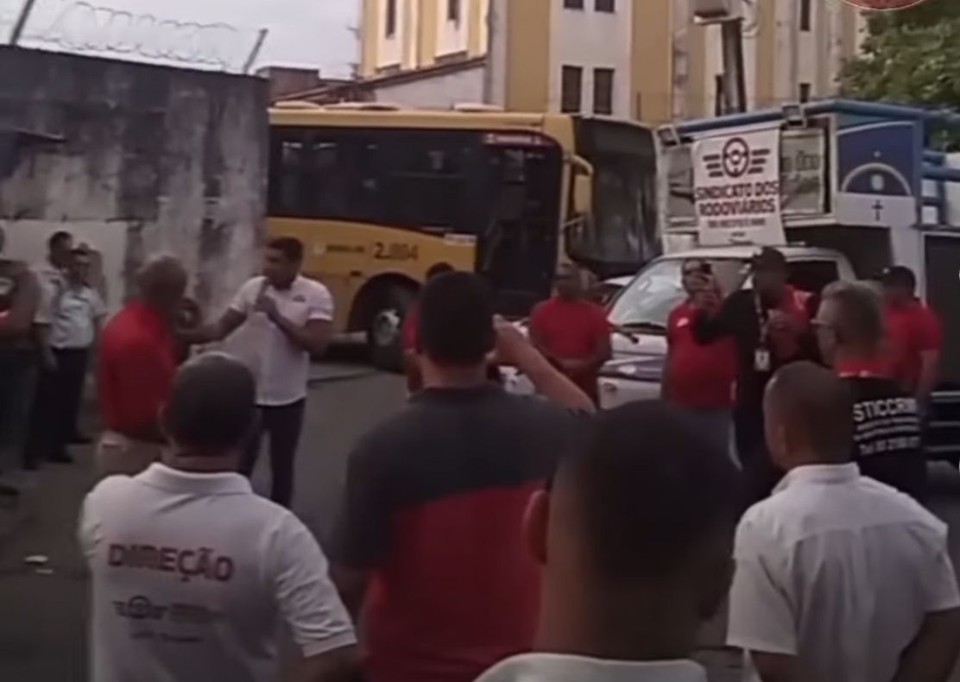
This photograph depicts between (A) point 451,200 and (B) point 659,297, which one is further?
(A) point 451,200

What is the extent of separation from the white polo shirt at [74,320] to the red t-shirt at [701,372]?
5340mm

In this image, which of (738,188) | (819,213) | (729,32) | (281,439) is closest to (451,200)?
(729,32)

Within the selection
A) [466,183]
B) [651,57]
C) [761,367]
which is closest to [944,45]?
[466,183]

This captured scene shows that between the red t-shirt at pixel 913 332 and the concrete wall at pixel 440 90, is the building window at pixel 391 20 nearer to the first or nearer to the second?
the concrete wall at pixel 440 90

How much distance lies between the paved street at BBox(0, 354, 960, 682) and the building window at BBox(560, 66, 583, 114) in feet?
95.1

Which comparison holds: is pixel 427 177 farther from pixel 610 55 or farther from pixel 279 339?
pixel 610 55

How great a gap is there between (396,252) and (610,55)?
23.9m

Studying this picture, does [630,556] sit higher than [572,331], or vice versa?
[572,331]

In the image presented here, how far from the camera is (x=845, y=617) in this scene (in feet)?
15.1

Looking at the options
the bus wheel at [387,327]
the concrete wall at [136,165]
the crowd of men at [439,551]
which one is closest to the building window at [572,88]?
the bus wheel at [387,327]

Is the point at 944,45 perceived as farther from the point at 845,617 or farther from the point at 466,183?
the point at 845,617

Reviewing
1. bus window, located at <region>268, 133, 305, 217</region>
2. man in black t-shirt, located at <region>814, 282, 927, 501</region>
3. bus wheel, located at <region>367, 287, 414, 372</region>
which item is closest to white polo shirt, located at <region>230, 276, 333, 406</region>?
man in black t-shirt, located at <region>814, 282, 927, 501</region>

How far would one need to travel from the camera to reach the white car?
47.0 feet

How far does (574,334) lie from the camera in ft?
42.6
